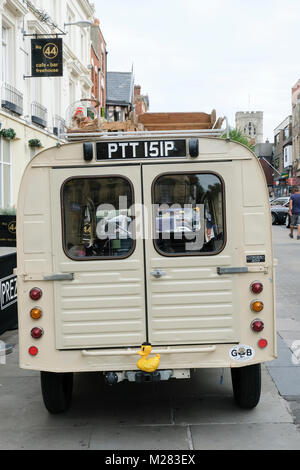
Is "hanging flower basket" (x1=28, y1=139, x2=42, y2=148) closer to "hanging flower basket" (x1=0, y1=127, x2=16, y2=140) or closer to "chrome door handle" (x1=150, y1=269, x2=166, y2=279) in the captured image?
"hanging flower basket" (x1=0, y1=127, x2=16, y2=140)

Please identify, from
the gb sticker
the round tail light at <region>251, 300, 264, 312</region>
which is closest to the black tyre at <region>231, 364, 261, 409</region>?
the gb sticker

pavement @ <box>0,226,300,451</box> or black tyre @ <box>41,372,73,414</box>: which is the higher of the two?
black tyre @ <box>41,372,73,414</box>

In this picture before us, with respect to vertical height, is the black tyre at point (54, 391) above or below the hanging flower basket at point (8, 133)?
below

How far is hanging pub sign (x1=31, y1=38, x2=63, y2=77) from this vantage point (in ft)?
64.6

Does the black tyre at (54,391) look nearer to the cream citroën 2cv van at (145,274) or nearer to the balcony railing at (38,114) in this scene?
the cream citroën 2cv van at (145,274)

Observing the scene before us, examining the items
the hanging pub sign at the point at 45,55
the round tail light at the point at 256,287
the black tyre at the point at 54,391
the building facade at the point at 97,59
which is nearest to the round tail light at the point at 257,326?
the round tail light at the point at 256,287

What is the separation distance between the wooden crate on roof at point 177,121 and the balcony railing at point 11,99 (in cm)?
1268

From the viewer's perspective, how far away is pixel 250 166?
4988 millimetres

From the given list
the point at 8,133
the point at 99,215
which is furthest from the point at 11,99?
the point at 99,215

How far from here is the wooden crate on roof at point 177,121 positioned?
707 cm

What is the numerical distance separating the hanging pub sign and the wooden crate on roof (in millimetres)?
13134

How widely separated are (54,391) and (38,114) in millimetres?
19844

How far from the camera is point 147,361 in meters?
4.83
